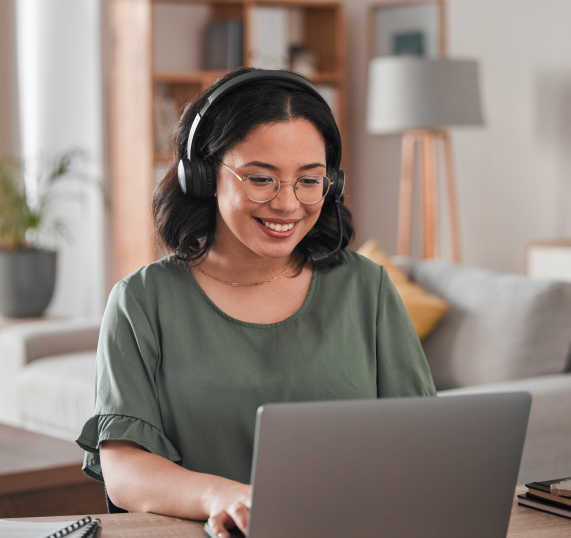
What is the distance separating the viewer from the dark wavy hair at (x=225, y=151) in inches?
45.2

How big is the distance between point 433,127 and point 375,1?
1342 mm

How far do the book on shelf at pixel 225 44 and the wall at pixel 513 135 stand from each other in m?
0.94

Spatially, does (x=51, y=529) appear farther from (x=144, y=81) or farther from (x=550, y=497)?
(x=144, y=81)

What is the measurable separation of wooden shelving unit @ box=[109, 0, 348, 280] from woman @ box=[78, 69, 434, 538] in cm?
295

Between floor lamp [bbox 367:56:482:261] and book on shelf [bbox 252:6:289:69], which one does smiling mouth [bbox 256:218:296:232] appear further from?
book on shelf [bbox 252:6:289:69]

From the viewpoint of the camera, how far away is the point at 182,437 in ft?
3.77

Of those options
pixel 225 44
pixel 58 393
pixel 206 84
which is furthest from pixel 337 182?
pixel 225 44

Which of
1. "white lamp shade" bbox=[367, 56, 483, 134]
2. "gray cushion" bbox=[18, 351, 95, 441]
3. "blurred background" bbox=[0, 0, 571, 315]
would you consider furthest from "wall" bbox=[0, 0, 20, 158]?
"white lamp shade" bbox=[367, 56, 483, 134]

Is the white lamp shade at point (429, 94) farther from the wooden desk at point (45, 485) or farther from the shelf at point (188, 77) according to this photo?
the wooden desk at point (45, 485)

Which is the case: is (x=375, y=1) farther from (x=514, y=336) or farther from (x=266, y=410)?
(x=266, y=410)

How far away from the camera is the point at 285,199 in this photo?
1.13 meters

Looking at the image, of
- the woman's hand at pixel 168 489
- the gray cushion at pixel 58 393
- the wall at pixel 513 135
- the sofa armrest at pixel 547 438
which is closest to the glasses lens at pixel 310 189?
the woman's hand at pixel 168 489

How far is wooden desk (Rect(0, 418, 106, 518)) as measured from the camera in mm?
1757

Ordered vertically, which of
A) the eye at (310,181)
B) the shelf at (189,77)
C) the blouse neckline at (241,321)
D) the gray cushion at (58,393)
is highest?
the shelf at (189,77)
